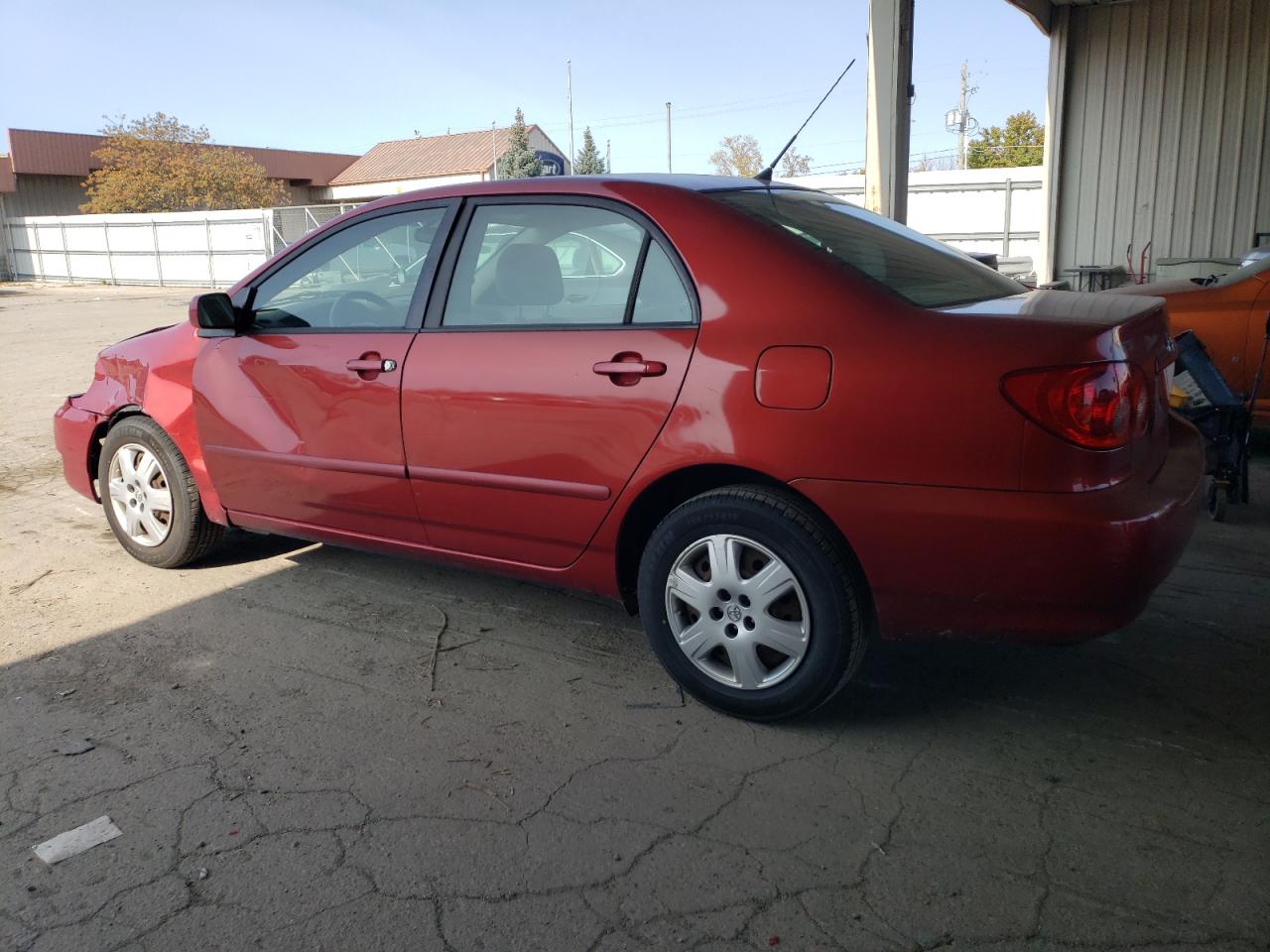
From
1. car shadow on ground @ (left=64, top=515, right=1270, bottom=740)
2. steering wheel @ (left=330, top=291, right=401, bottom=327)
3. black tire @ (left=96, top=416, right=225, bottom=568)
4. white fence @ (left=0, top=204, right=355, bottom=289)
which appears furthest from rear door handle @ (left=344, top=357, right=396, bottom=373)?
white fence @ (left=0, top=204, right=355, bottom=289)

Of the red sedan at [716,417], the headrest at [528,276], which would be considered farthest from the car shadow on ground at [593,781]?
the headrest at [528,276]

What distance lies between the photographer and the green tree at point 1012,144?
4609 centimetres

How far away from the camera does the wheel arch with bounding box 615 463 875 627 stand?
9.75 feet

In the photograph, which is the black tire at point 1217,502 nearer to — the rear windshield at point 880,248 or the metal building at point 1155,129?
the rear windshield at point 880,248

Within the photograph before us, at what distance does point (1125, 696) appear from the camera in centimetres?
326

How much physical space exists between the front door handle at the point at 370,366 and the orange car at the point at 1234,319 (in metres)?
4.55

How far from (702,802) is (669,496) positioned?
972 millimetres

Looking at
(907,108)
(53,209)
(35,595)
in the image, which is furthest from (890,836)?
(53,209)

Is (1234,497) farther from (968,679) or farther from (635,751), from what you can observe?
(635,751)

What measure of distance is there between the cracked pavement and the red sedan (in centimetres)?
34

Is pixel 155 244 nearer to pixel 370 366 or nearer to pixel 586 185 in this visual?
pixel 370 366

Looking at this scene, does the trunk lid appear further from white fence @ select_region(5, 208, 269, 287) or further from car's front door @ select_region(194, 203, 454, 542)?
white fence @ select_region(5, 208, 269, 287)

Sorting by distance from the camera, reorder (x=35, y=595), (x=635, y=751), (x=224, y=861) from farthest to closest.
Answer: (x=35, y=595) < (x=635, y=751) < (x=224, y=861)

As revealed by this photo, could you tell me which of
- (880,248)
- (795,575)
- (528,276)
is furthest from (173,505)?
(880,248)
